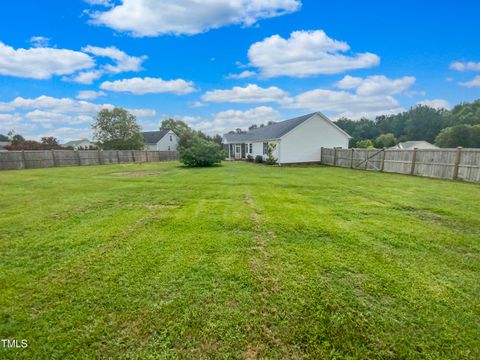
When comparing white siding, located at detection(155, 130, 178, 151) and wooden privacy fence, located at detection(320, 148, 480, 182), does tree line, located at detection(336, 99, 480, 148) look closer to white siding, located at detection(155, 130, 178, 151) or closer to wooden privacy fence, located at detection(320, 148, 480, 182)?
wooden privacy fence, located at detection(320, 148, 480, 182)

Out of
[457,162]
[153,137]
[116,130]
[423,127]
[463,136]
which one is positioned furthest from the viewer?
[423,127]

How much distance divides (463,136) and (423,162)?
40.5 metres

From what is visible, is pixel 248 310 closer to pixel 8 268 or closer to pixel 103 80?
pixel 8 268

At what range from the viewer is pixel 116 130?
36.2m

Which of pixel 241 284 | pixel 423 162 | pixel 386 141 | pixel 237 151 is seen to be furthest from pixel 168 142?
pixel 241 284

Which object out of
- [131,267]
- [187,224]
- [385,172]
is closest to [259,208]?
[187,224]

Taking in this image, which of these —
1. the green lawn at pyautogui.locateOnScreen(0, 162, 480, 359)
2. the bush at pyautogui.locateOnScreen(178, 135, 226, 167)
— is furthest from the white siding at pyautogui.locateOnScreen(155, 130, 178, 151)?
the green lawn at pyautogui.locateOnScreen(0, 162, 480, 359)

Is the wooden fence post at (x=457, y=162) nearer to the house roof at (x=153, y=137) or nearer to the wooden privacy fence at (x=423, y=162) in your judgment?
the wooden privacy fence at (x=423, y=162)

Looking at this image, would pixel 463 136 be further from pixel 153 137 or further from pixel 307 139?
pixel 153 137

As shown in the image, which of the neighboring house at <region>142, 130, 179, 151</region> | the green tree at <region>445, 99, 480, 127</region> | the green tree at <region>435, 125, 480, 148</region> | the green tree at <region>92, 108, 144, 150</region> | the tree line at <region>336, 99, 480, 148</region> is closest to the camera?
the green tree at <region>92, 108, 144, 150</region>

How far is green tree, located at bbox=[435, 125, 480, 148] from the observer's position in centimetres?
4075

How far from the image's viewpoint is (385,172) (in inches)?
600

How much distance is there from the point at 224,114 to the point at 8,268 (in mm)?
36659

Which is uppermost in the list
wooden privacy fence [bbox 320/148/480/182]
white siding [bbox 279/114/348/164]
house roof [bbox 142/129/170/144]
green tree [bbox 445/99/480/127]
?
green tree [bbox 445/99/480/127]
